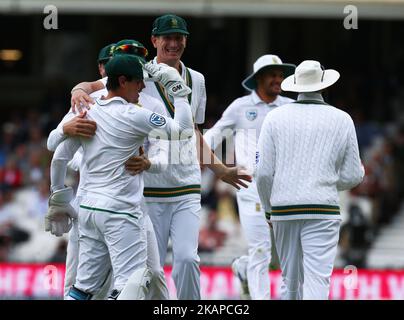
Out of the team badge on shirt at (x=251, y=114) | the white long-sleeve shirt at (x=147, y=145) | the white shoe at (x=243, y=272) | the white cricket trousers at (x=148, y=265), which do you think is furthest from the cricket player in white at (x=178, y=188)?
the white shoe at (x=243, y=272)

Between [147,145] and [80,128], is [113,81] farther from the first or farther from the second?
[147,145]

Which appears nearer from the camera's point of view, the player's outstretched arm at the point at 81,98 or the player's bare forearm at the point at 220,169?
the player's outstretched arm at the point at 81,98

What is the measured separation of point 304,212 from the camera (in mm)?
8547

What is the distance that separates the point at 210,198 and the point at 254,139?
7.17 metres

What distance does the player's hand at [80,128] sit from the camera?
8195 millimetres

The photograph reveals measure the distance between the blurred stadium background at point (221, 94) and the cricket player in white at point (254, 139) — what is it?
13.5 feet

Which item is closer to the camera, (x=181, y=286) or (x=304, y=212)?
(x=304, y=212)

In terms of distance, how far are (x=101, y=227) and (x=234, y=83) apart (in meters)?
12.9

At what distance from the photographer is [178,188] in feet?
30.5

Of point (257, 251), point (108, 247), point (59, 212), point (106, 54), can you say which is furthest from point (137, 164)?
point (257, 251)

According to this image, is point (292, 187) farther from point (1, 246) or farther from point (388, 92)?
point (388, 92)

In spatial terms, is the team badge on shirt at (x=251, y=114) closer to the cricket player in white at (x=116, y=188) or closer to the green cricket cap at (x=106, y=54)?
the green cricket cap at (x=106, y=54)
